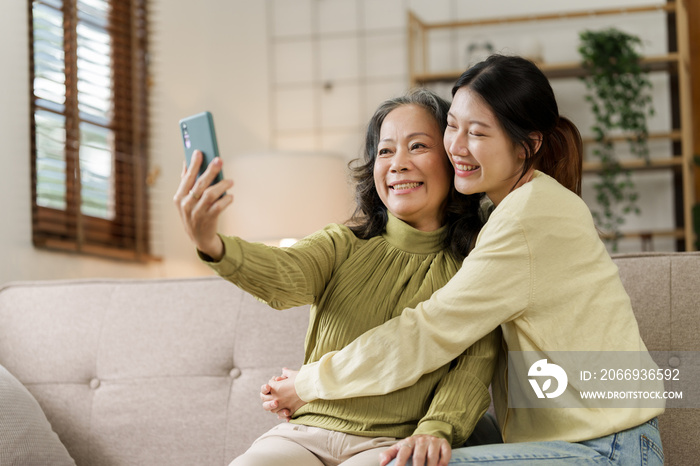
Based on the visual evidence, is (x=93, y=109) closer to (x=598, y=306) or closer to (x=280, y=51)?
(x=280, y=51)

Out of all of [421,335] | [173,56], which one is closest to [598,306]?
[421,335]

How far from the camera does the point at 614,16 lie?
3.77 m

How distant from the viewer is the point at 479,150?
1.28 meters

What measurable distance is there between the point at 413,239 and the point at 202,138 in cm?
51

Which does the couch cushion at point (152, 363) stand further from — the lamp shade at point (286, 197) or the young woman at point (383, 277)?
the lamp shade at point (286, 197)

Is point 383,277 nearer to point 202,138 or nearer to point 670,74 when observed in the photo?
point 202,138

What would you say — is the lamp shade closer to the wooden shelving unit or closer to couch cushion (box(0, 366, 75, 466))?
the wooden shelving unit

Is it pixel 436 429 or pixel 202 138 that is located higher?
pixel 202 138

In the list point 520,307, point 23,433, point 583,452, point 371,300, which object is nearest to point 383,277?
point 371,300

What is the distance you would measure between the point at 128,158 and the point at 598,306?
7.33ft

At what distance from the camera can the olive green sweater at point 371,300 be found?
121 cm

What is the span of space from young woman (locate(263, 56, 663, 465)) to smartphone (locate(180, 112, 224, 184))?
0.40m

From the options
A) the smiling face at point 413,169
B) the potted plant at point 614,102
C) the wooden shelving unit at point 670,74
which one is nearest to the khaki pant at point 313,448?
the smiling face at point 413,169

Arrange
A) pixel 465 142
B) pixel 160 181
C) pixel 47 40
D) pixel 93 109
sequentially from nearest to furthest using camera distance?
pixel 465 142 < pixel 47 40 < pixel 93 109 < pixel 160 181
